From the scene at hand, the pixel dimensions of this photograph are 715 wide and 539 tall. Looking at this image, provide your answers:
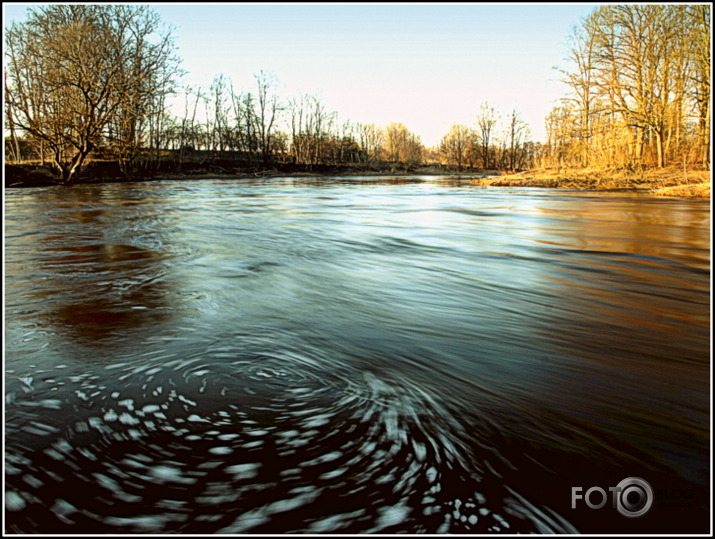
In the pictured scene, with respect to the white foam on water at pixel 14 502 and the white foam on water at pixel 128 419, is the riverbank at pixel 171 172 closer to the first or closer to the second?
the white foam on water at pixel 128 419

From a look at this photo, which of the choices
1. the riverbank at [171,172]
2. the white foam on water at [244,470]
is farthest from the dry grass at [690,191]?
the riverbank at [171,172]

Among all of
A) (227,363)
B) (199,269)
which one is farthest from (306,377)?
(199,269)

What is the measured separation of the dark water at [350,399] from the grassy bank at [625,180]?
40.1ft

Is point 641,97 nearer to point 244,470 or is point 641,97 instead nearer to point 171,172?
point 244,470

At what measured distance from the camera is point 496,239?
23.4 ft

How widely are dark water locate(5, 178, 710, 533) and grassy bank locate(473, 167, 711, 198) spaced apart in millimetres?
12232

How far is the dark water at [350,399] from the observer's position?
127 centimetres

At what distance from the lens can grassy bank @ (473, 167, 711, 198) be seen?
14.4 metres

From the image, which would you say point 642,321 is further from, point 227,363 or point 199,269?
point 199,269

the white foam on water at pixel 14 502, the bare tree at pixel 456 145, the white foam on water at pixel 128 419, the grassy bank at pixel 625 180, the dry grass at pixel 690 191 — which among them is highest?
the bare tree at pixel 456 145

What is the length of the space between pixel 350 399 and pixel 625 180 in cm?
2012

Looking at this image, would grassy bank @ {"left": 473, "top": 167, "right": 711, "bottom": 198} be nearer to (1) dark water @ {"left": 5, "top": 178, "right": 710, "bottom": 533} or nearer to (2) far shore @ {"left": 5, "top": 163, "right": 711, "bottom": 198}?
(2) far shore @ {"left": 5, "top": 163, "right": 711, "bottom": 198}

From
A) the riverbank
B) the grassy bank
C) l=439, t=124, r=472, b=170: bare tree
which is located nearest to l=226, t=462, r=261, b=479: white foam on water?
the grassy bank

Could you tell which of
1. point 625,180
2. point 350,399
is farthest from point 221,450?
point 625,180
